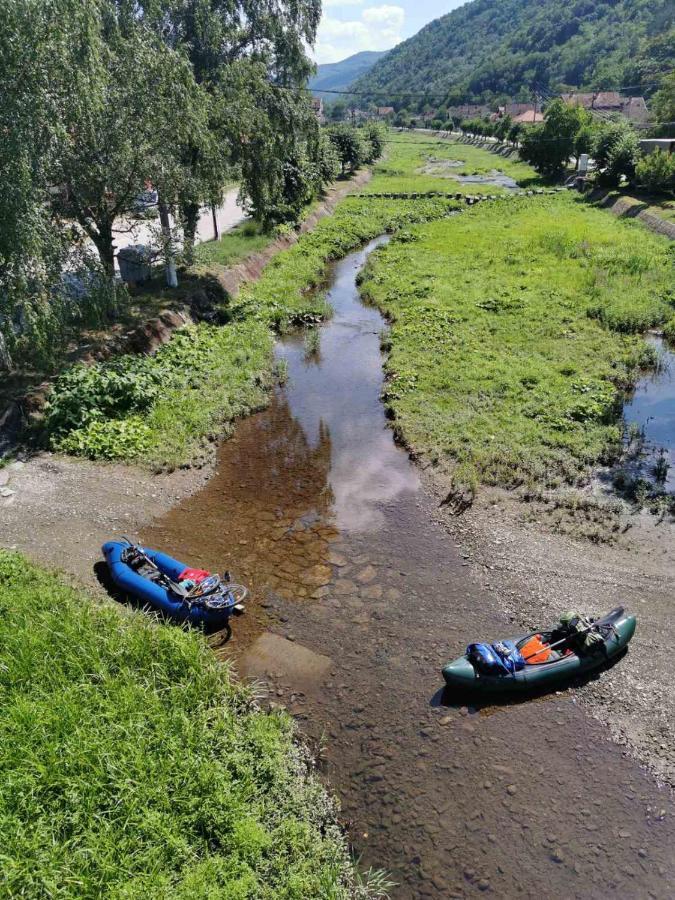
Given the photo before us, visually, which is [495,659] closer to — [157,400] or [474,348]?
[157,400]

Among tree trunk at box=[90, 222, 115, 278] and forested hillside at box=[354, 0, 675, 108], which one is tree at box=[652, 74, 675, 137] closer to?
tree trunk at box=[90, 222, 115, 278]

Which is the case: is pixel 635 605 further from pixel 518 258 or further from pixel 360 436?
pixel 518 258

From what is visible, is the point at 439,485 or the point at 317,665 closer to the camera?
the point at 317,665

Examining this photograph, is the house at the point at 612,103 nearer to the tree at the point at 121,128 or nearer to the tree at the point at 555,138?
the tree at the point at 555,138

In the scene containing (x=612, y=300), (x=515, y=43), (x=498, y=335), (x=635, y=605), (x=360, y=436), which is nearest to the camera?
(x=635, y=605)

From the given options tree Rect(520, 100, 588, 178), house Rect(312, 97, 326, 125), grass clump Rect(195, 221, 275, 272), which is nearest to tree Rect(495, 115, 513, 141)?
house Rect(312, 97, 326, 125)

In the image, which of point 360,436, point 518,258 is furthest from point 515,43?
point 360,436

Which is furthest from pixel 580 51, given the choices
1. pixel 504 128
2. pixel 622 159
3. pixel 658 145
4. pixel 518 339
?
pixel 518 339
